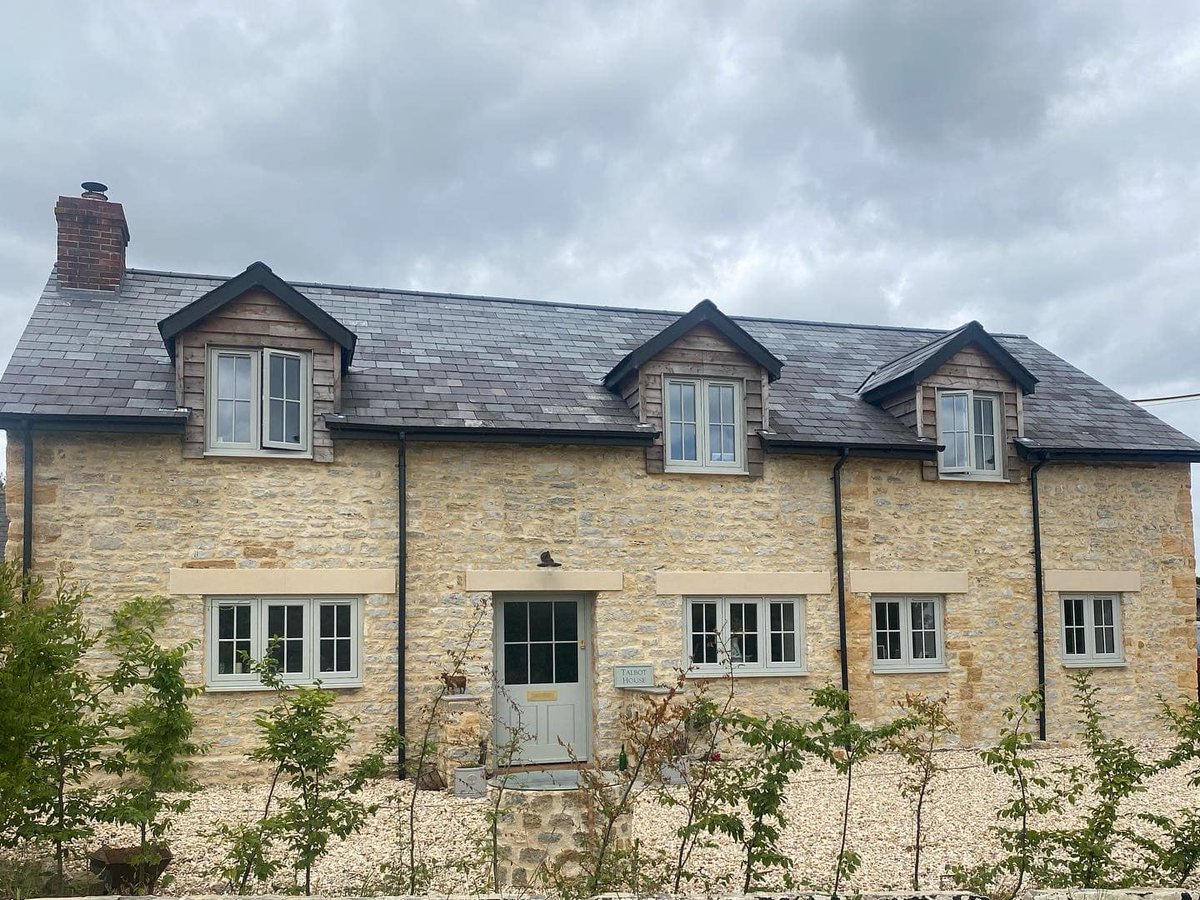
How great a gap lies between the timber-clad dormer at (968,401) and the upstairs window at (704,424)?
267cm

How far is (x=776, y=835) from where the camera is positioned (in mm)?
5832

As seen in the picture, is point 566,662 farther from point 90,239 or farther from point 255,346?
point 90,239

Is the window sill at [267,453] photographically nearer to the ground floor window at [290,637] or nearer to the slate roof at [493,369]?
the slate roof at [493,369]

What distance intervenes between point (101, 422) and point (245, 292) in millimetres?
2189

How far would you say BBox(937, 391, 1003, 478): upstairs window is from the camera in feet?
46.7

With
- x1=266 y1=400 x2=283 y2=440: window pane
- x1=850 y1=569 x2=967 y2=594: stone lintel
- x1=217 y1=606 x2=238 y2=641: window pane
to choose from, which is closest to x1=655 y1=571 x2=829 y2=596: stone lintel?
x1=850 y1=569 x2=967 y2=594: stone lintel

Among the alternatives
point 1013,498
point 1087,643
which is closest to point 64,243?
point 1013,498

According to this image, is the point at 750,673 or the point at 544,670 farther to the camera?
the point at 750,673

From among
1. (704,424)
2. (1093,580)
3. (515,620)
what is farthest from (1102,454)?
(515,620)

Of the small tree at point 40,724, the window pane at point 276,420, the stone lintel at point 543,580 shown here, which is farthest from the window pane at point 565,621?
the small tree at point 40,724

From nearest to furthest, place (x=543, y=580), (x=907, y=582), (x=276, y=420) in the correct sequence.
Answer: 1. (x=276, y=420)
2. (x=543, y=580)
3. (x=907, y=582)

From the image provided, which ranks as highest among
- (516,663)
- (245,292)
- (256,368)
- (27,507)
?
(245,292)

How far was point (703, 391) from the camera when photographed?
44.0 ft

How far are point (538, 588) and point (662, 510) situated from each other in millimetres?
1939
